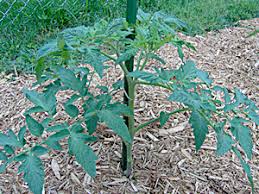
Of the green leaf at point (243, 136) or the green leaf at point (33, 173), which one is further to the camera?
the green leaf at point (243, 136)

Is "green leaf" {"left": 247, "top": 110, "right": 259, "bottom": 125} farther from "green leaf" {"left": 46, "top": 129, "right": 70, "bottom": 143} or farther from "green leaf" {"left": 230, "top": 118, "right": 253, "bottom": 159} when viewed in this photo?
"green leaf" {"left": 46, "top": 129, "right": 70, "bottom": 143}

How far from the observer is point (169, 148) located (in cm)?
156

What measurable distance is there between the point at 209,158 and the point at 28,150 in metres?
0.90

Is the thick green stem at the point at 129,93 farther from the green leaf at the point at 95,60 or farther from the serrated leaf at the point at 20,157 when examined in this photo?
the serrated leaf at the point at 20,157

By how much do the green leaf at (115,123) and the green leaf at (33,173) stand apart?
19 centimetres

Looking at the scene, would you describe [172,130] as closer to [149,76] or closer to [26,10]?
[149,76]

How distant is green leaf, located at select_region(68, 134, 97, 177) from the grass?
4.91 ft

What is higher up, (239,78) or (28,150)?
(28,150)

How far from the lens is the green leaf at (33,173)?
79 cm

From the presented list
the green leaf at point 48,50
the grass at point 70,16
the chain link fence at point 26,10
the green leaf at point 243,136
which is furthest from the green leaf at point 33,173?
the chain link fence at point 26,10

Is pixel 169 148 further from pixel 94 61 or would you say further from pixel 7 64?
pixel 7 64

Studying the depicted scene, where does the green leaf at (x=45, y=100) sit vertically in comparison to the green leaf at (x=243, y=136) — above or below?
above

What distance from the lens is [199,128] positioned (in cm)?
92

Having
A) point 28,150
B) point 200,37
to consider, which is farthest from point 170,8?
point 28,150
